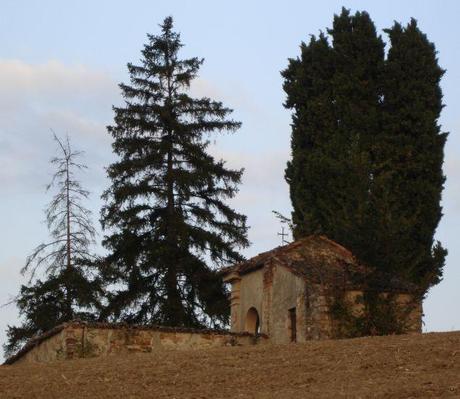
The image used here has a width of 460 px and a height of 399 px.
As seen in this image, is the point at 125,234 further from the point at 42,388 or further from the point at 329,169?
the point at 42,388

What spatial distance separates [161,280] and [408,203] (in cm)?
1052

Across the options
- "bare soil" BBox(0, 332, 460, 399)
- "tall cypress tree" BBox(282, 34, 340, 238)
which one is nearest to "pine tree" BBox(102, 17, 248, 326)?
"tall cypress tree" BBox(282, 34, 340, 238)

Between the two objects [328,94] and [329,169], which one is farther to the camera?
[328,94]

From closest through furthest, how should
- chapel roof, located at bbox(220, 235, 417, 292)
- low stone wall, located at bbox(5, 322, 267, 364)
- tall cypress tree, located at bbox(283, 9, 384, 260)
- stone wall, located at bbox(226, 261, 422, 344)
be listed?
low stone wall, located at bbox(5, 322, 267, 364)
stone wall, located at bbox(226, 261, 422, 344)
chapel roof, located at bbox(220, 235, 417, 292)
tall cypress tree, located at bbox(283, 9, 384, 260)

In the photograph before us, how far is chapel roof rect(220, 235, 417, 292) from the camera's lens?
29656mm

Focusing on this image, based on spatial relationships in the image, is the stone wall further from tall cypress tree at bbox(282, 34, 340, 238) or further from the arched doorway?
tall cypress tree at bbox(282, 34, 340, 238)

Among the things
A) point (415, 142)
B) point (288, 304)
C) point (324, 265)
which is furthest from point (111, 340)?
point (415, 142)

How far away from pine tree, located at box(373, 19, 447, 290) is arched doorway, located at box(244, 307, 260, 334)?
5.82 meters

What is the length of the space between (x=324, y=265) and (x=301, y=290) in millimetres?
1704

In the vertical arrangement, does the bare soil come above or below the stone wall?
below

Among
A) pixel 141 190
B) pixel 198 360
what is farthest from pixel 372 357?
pixel 141 190

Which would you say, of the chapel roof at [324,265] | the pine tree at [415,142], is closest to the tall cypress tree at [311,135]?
the pine tree at [415,142]

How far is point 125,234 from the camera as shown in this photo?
40.2 meters

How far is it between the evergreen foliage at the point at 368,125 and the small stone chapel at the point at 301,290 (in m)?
2.77
